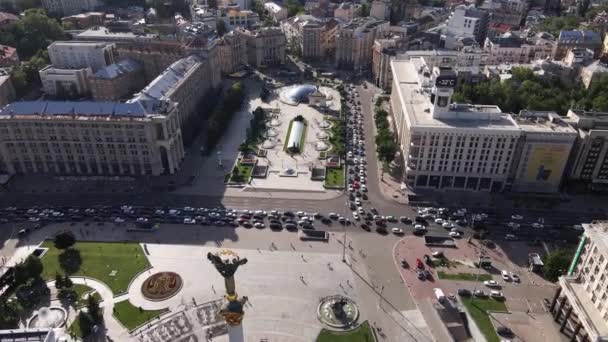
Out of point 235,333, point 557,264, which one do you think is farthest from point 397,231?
point 235,333

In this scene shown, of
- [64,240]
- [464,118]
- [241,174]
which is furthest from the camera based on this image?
[241,174]

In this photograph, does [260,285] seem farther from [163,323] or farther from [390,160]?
[390,160]

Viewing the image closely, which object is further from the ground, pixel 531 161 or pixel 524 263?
pixel 531 161

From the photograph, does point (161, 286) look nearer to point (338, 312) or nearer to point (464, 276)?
point (338, 312)

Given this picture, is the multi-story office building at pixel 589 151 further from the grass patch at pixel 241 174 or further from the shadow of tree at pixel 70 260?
the shadow of tree at pixel 70 260

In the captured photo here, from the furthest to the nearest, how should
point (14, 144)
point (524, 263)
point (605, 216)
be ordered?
point (14, 144) → point (605, 216) → point (524, 263)

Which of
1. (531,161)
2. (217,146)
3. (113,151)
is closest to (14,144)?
(113,151)
